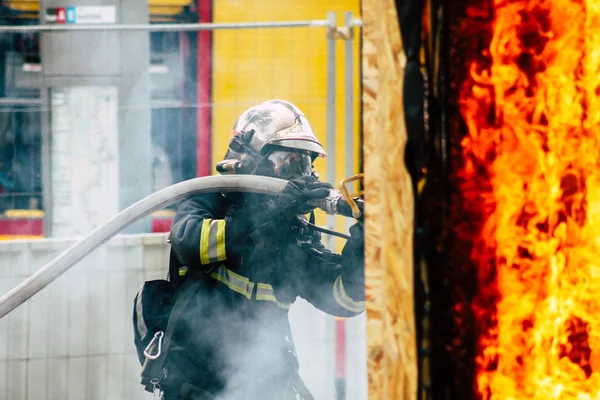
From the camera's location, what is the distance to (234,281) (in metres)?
3.00

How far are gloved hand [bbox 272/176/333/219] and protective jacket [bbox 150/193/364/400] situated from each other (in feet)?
0.29

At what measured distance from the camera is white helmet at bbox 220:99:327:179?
304 centimetres

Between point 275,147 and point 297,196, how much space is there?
0.37 metres

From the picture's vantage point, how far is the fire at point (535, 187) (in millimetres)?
1710

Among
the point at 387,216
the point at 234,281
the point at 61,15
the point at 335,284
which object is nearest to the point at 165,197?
the point at 234,281

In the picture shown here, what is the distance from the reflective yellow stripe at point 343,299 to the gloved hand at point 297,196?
400 millimetres

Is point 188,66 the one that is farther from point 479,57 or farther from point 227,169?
point 479,57

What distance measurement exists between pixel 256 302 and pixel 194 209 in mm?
465

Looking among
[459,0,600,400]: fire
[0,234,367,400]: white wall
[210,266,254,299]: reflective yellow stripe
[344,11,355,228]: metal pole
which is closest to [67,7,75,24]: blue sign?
[0,234,367,400]: white wall

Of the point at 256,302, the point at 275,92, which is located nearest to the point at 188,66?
the point at 275,92

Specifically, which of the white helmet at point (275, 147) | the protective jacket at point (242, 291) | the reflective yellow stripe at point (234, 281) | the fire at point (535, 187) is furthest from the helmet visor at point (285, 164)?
the fire at point (535, 187)

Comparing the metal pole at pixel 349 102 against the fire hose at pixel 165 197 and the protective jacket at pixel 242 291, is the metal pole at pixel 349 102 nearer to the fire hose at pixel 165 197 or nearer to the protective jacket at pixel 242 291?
the protective jacket at pixel 242 291

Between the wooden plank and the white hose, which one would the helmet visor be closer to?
the white hose

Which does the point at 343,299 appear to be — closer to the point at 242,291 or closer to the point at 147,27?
the point at 242,291
